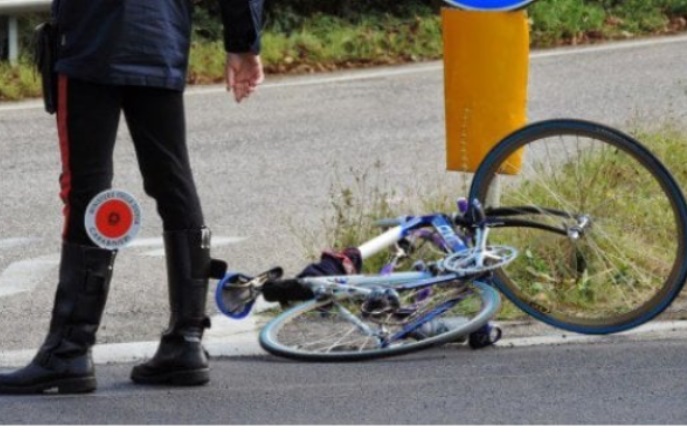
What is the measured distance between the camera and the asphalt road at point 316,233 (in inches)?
232

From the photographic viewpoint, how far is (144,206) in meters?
10.6

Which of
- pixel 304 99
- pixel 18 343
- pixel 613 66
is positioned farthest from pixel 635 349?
pixel 613 66

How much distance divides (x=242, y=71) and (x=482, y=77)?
121 centimetres

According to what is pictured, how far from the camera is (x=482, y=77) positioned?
7.39m

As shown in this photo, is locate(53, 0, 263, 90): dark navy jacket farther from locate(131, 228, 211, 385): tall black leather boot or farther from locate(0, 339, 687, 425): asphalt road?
locate(0, 339, 687, 425): asphalt road

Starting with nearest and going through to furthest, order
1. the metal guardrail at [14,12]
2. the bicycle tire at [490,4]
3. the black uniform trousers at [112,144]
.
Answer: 1. the black uniform trousers at [112,144]
2. the bicycle tire at [490,4]
3. the metal guardrail at [14,12]

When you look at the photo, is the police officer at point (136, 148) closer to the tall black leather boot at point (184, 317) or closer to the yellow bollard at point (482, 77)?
the tall black leather boot at point (184, 317)

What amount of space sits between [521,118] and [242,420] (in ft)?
7.00

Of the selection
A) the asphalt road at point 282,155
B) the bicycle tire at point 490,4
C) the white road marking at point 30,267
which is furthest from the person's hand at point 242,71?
the white road marking at point 30,267

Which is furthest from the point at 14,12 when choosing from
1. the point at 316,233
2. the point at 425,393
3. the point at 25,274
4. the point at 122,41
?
the point at 425,393

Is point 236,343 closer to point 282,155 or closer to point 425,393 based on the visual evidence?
point 425,393

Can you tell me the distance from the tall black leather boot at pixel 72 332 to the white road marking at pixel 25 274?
2.18 m

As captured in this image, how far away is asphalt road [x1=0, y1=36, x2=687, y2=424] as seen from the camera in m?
5.90
